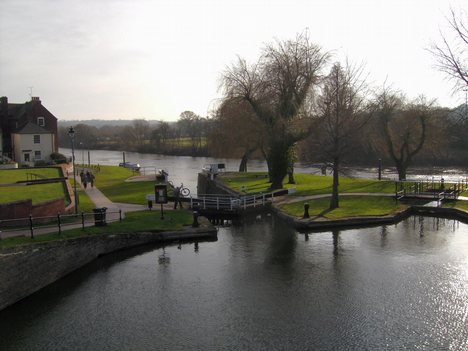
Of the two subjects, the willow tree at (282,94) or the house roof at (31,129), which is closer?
the willow tree at (282,94)

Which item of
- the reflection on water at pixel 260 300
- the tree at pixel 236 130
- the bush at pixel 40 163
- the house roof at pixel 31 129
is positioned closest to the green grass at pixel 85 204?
the reflection on water at pixel 260 300

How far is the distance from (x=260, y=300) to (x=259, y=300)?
0.12ft

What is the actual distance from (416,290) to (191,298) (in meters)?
8.38

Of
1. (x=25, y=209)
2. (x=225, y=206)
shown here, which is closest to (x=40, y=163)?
(x=225, y=206)

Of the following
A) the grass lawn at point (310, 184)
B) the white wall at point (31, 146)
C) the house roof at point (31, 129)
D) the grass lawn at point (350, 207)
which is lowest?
the grass lawn at point (350, 207)

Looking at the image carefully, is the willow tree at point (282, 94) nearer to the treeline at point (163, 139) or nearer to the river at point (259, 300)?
the river at point (259, 300)

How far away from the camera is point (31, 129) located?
56344mm

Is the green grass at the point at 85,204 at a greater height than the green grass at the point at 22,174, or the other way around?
the green grass at the point at 22,174

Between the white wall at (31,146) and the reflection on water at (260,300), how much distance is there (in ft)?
130

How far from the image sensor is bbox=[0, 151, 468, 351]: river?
45.0 ft

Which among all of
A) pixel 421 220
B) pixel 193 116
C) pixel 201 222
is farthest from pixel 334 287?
pixel 193 116

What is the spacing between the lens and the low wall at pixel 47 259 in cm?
1670

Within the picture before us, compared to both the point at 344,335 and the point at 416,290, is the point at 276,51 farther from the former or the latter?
the point at 344,335

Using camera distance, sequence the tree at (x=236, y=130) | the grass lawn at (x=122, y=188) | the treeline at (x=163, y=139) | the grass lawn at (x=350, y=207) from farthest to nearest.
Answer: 1. the treeline at (x=163, y=139)
2. the tree at (x=236, y=130)
3. the grass lawn at (x=122, y=188)
4. the grass lawn at (x=350, y=207)
